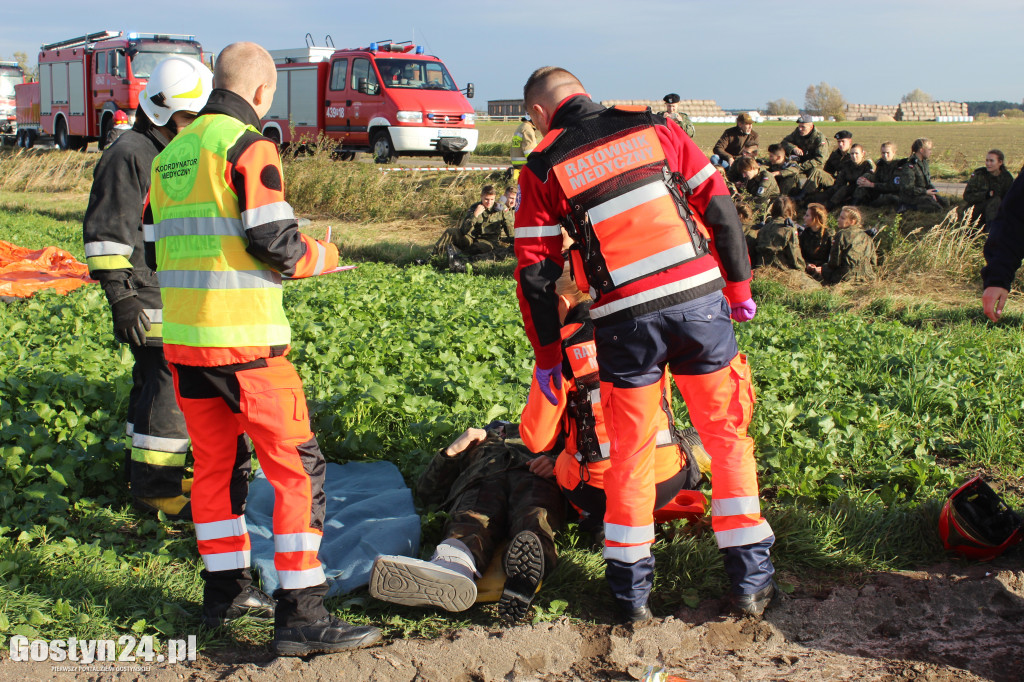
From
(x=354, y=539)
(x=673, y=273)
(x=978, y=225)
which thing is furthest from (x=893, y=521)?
(x=978, y=225)

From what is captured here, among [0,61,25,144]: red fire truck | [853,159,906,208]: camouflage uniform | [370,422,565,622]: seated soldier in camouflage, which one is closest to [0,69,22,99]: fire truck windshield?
[0,61,25,144]: red fire truck

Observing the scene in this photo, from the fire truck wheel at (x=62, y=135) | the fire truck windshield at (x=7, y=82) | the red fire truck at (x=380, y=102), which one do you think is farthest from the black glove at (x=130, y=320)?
the fire truck windshield at (x=7, y=82)

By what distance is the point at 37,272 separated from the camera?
9.15 meters

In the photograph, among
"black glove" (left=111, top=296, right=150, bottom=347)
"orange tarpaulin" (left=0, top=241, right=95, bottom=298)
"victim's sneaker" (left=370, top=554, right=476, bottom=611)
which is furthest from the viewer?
"orange tarpaulin" (left=0, top=241, right=95, bottom=298)

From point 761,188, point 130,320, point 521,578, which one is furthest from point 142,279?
point 761,188

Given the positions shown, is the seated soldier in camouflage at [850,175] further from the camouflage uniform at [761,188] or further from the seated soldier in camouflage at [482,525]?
the seated soldier in camouflage at [482,525]

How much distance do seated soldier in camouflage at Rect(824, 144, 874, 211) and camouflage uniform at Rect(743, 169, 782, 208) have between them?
106 cm

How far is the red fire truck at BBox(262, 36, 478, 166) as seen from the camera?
19.4 metres

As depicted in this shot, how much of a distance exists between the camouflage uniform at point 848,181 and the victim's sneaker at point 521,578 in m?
11.8

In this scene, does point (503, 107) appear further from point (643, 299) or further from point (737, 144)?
point (643, 299)

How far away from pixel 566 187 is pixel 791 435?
2.33 m

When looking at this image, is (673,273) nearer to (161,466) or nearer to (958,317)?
(161,466)

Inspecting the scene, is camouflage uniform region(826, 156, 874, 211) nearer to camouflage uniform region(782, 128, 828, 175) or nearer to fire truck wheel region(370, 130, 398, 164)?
camouflage uniform region(782, 128, 828, 175)
